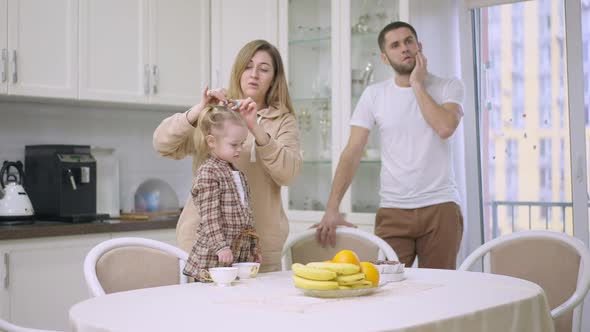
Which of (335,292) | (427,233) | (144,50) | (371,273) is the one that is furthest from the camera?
(144,50)

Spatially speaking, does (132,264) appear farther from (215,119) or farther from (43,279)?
(43,279)

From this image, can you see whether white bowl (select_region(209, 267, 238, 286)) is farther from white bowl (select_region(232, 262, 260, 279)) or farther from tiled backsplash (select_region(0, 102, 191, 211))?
tiled backsplash (select_region(0, 102, 191, 211))

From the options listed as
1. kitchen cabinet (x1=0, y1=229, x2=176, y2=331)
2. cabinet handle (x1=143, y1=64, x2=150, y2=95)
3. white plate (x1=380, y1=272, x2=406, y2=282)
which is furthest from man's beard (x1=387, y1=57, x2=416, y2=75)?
kitchen cabinet (x1=0, y1=229, x2=176, y2=331)

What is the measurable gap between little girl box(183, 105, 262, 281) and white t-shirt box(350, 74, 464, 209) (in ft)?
3.45

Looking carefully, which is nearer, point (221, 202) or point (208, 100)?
point (221, 202)

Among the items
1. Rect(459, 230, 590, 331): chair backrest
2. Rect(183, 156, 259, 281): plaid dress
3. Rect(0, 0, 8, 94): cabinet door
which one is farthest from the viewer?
Rect(0, 0, 8, 94): cabinet door

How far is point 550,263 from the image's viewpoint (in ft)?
8.09

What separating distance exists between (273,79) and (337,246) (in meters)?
0.68

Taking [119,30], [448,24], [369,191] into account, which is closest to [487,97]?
[448,24]

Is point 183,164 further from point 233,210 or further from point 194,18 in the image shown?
point 233,210

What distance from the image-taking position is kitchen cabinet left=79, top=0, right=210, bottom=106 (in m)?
3.88

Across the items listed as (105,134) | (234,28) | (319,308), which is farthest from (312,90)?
(319,308)

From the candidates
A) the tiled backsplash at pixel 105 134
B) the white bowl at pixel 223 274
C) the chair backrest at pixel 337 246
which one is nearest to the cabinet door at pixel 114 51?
the tiled backsplash at pixel 105 134

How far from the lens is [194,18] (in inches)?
172
